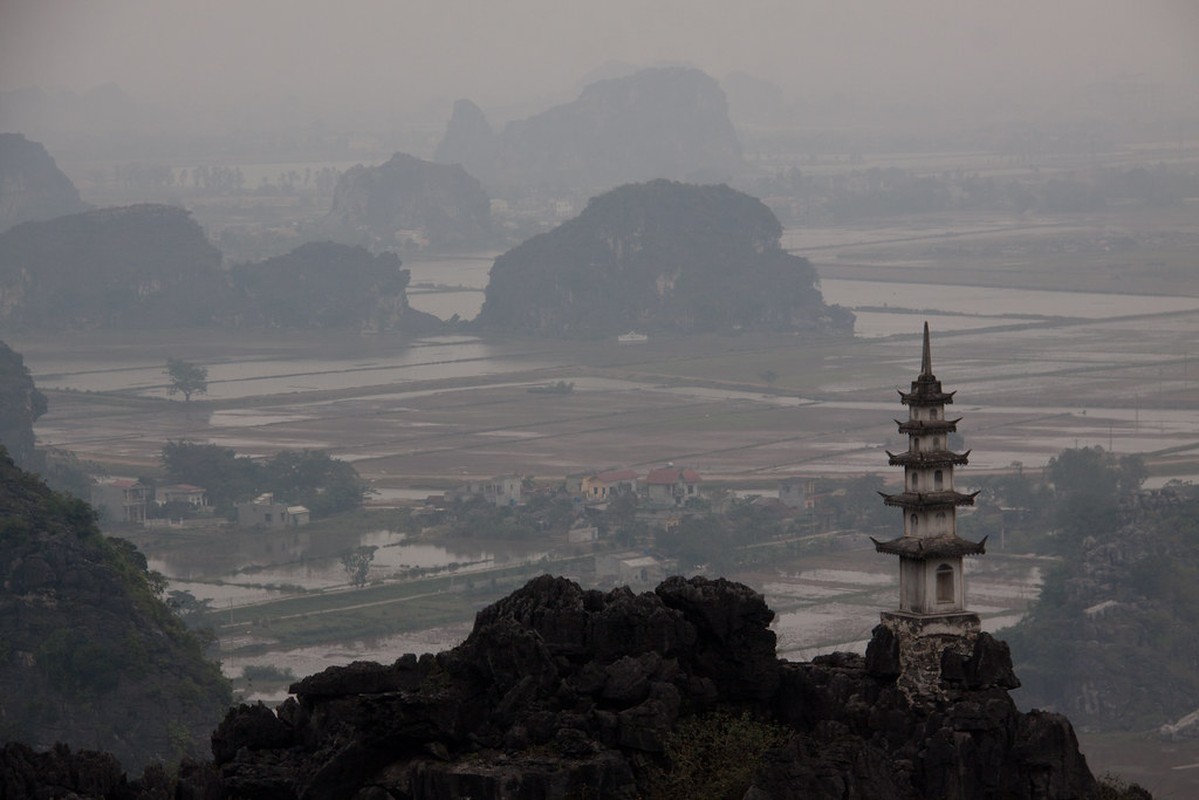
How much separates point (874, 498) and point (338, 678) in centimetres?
6636

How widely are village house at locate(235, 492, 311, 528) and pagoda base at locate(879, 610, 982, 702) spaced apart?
222ft

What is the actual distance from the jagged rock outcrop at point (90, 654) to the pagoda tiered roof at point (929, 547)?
2625 centimetres

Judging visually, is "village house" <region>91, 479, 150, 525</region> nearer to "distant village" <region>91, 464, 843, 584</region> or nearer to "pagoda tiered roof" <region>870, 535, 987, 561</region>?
"distant village" <region>91, 464, 843, 584</region>

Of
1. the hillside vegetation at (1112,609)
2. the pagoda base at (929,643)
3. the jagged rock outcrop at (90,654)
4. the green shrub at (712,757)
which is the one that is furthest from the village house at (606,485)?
the green shrub at (712,757)

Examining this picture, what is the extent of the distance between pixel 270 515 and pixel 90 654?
1507 inches

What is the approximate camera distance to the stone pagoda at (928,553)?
1750 inches

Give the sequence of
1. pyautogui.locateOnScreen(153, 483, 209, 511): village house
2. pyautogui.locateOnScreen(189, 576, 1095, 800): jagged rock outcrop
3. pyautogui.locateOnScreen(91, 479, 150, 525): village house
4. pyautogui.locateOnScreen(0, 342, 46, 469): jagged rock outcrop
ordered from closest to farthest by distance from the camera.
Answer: pyautogui.locateOnScreen(189, 576, 1095, 800): jagged rock outcrop → pyautogui.locateOnScreen(91, 479, 150, 525): village house → pyautogui.locateOnScreen(153, 483, 209, 511): village house → pyautogui.locateOnScreen(0, 342, 46, 469): jagged rock outcrop

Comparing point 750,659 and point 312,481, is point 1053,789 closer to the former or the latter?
point 750,659

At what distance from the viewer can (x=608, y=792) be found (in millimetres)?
41875

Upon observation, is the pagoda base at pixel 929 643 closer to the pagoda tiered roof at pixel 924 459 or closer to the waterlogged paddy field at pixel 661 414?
the pagoda tiered roof at pixel 924 459

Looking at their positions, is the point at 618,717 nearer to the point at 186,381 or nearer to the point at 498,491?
the point at 498,491

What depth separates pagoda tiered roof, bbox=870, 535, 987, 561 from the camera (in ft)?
146

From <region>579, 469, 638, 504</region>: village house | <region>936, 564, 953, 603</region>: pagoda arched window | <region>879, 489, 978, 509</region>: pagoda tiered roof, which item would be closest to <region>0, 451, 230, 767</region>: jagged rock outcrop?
<region>936, 564, 953, 603</region>: pagoda arched window

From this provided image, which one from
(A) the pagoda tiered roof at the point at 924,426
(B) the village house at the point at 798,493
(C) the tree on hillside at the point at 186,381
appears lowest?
(A) the pagoda tiered roof at the point at 924,426
